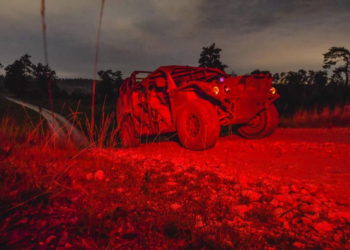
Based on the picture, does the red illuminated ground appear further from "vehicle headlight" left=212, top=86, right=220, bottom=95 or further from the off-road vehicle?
"vehicle headlight" left=212, top=86, right=220, bottom=95

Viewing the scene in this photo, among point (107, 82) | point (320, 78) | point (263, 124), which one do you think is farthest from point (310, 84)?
point (107, 82)

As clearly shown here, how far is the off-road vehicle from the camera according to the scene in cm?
530

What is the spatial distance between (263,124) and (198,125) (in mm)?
2047

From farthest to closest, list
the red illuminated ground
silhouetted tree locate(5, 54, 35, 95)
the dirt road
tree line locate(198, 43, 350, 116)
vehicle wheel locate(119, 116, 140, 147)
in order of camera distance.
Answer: silhouetted tree locate(5, 54, 35, 95) < tree line locate(198, 43, 350, 116) < vehicle wheel locate(119, 116, 140, 147) < the dirt road < the red illuminated ground

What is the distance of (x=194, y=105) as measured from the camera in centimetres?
535

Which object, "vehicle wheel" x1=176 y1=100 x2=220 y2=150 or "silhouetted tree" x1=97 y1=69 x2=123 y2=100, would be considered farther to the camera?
"silhouetted tree" x1=97 y1=69 x2=123 y2=100

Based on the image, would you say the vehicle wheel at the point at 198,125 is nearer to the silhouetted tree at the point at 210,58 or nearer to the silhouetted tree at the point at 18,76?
the silhouetted tree at the point at 210,58

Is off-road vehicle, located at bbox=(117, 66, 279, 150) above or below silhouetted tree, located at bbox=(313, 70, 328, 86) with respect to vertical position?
below

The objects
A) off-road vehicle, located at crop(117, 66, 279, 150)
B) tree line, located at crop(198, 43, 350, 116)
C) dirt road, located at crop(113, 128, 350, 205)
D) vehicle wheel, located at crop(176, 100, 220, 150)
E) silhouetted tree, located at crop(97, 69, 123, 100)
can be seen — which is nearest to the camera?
dirt road, located at crop(113, 128, 350, 205)

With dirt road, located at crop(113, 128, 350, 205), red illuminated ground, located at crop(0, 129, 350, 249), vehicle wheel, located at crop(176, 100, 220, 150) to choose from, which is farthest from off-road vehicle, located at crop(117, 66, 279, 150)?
red illuminated ground, located at crop(0, 129, 350, 249)

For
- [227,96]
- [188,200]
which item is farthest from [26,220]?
[227,96]

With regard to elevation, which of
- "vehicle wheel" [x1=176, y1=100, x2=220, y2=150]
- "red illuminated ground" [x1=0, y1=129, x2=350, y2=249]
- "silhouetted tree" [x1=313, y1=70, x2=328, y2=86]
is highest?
"silhouetted tree" [x1=313, y1=70, x2=328, y2=86]

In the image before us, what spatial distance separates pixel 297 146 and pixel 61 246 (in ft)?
16.5

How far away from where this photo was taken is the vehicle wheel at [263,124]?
21.2 feet
